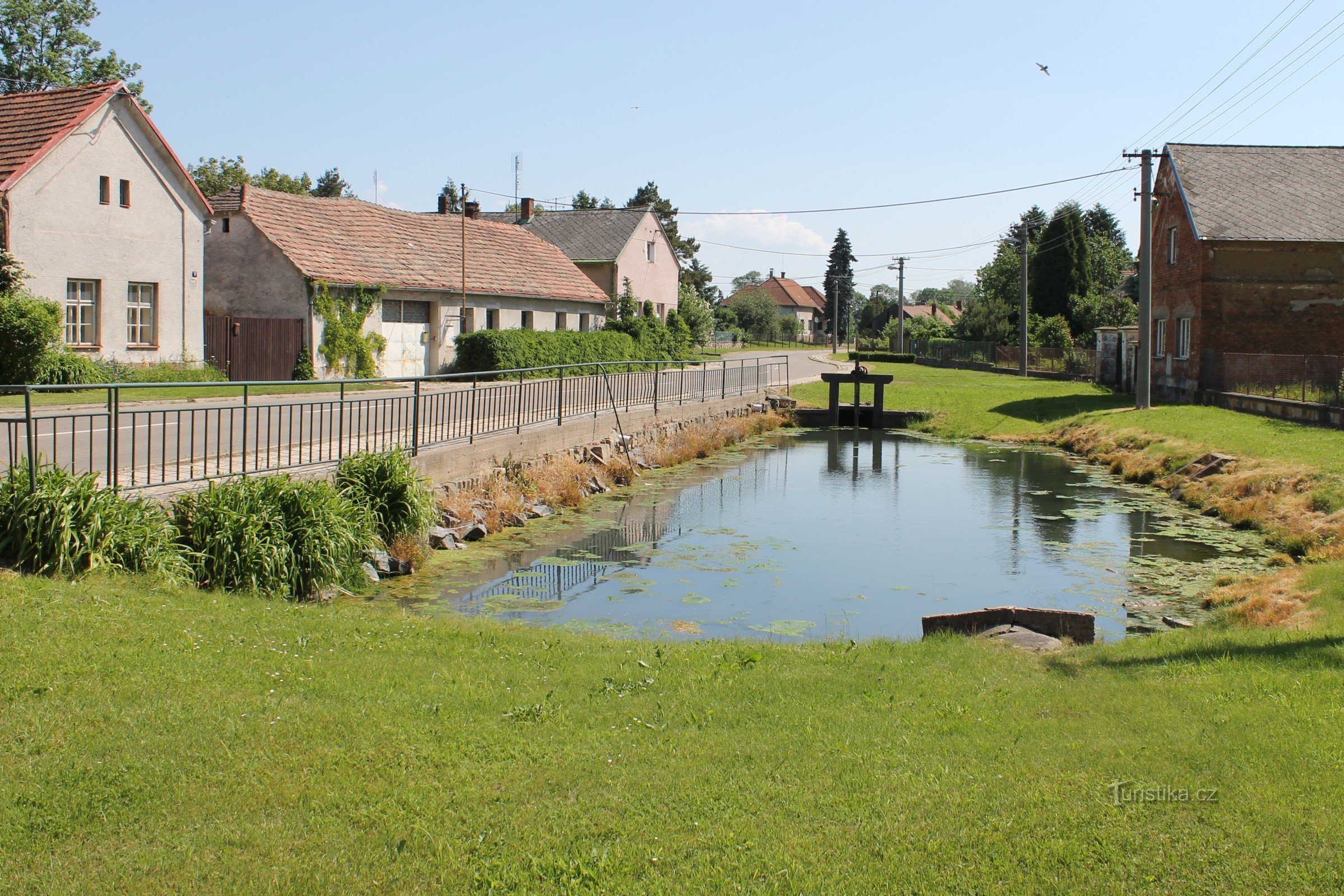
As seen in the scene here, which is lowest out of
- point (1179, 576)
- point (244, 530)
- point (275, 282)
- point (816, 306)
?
point (1179, 576)

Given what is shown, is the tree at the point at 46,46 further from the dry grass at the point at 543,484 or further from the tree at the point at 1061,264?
the tree at the point at 1061,264

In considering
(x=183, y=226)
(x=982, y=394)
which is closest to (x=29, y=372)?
(x=183, y=226)

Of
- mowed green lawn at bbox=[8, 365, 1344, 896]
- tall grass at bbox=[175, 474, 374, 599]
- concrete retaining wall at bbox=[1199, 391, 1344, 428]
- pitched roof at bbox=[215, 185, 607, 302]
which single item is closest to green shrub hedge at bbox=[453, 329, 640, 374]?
pitched roof at bbox=[215, 185, 607, 302]

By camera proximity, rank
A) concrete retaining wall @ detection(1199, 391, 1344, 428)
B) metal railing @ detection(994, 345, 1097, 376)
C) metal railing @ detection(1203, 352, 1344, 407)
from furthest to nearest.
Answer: metal railing @ detection(994, 345, 1097, 376) < metal railing @ detection(1203, 352, 1344, 407) < concrete retaining wall @ detection(1199, 391, 1344, 428)

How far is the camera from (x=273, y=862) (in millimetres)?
4594

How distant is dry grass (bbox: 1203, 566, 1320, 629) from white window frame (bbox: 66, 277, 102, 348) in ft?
80.8

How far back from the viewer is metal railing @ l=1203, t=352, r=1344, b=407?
82.6ft

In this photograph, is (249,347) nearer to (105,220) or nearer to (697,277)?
(105,220)

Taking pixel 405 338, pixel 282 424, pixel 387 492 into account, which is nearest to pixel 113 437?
pixel 387 492

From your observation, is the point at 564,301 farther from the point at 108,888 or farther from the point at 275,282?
the point at 108,888

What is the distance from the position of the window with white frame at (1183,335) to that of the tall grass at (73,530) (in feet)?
103

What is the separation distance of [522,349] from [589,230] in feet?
64.8

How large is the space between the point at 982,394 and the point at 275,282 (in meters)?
26.1

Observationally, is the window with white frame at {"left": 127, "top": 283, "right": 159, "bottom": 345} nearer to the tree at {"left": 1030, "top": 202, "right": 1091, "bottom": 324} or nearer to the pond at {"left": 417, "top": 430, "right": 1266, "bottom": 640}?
the pond at {"left": 417, "top": 430, "right": 1266, "bottom": 640}
